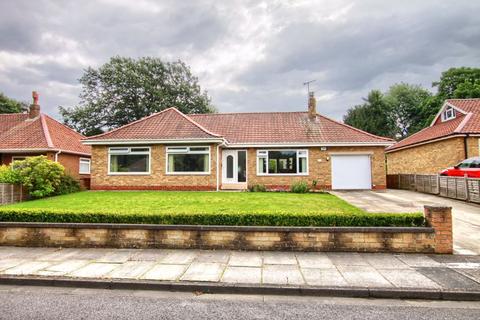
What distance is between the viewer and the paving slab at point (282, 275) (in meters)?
4.51

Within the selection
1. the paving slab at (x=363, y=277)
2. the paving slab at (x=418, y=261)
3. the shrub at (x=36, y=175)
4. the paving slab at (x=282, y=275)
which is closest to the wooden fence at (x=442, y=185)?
the paving slab at (x=418, y=261)

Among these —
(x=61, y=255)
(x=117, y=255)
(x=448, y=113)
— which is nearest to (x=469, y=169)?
(x=448, y=113)

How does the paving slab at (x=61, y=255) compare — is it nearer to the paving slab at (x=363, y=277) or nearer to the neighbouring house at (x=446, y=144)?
the paving slab at (x=363, y=277)

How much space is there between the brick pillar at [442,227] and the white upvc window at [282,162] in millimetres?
10127

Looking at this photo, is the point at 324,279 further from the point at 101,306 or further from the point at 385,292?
the point at 101,306

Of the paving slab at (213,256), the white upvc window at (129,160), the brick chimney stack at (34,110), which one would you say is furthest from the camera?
the brick chimney stack at (34,110)

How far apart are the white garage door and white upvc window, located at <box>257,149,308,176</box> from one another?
188 centimetres

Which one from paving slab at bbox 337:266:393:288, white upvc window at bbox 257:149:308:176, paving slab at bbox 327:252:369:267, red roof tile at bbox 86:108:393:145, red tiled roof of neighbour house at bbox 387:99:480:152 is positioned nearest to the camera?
paving slab at bbox 337:266:393:288

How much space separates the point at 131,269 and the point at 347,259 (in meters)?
4.39

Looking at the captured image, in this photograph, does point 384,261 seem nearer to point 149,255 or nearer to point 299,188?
point 149,255

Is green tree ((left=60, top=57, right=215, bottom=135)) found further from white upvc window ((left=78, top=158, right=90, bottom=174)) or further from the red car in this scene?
the red car

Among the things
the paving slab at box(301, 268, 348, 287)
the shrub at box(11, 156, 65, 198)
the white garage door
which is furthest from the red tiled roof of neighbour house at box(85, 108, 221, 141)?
the paving slab at box(301, 268, 348, 287)

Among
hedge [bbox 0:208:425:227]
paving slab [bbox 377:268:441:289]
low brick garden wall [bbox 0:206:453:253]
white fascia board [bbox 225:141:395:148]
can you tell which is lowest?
paving slab [bbox 377:268:441:289]

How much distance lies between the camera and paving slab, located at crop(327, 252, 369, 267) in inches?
209
